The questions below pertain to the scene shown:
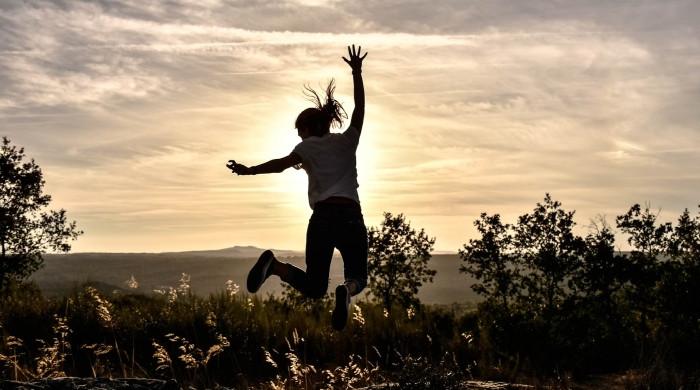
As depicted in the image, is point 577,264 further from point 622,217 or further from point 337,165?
point 337,165

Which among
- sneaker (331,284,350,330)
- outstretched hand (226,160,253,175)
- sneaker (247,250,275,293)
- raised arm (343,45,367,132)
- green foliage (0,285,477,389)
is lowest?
green foliage (0,285,477,389)

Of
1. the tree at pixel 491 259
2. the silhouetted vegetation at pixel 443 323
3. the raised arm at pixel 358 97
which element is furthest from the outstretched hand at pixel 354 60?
the tree at pixel 491 259

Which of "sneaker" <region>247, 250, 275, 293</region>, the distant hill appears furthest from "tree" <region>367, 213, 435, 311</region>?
the distant hill

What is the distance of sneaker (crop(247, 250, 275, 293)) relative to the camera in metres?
6.57

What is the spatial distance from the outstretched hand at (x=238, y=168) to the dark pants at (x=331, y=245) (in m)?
0.72

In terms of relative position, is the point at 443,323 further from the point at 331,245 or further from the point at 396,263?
the point at 331,245

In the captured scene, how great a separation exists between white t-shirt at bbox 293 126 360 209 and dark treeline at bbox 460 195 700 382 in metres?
5.26

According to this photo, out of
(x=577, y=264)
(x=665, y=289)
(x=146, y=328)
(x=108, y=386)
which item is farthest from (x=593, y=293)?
(x=108, y=386)

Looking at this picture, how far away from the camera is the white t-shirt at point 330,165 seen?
6.45 m

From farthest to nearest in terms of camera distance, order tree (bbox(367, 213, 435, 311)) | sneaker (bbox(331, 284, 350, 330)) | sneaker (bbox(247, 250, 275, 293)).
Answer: tree (bbox(367, 213, 435, 311))
sneaker (bbox(247, 250, 275, 293))
sneaker (bbox(331, 284, 350, 330))

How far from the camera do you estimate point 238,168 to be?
21.0 ft

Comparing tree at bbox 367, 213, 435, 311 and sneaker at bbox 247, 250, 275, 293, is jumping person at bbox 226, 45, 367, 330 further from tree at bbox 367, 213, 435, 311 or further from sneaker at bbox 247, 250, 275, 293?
tree at bbox 367, 213, 435, 311

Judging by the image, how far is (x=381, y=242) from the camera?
599 inches

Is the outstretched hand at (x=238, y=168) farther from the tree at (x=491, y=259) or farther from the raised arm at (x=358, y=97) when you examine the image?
the tree at (x=491, y=259)
